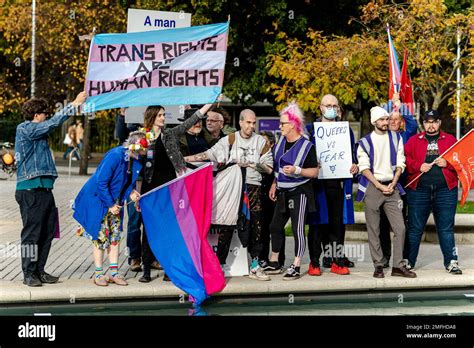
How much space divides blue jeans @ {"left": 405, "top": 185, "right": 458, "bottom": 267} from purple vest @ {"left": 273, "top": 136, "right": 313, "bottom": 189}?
1422 millimetres

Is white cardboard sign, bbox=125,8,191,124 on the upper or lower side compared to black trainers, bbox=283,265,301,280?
upper

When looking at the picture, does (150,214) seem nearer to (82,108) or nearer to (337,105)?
(82,108)

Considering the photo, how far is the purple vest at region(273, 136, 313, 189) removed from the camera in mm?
10992

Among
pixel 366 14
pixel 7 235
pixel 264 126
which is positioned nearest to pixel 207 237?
pixel 7 235

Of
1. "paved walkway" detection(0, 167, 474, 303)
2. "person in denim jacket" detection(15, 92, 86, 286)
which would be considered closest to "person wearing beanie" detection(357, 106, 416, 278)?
"paved walkway" detection(0, 167, 474, 303)

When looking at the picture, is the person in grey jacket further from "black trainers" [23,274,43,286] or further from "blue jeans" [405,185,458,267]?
"blue jeans" [405,185,458,267]

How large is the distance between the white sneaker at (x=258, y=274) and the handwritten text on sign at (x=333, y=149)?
1323 millimetres

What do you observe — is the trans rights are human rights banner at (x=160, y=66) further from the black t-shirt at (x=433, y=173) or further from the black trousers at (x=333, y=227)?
the black t-shirt at (x=433, y=173)

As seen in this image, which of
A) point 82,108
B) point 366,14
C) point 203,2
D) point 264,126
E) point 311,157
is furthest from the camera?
point 264,126

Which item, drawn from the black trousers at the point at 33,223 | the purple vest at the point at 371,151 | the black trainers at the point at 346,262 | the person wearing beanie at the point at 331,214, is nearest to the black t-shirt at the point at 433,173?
the purple vest at the point at 371,151

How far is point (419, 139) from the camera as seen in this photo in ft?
37.7

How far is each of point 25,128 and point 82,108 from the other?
67 cm

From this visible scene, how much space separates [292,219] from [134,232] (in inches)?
77.9

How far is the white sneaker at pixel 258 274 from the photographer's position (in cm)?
1084
